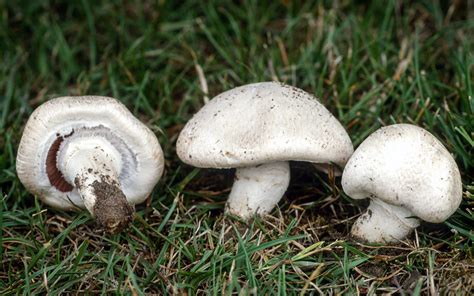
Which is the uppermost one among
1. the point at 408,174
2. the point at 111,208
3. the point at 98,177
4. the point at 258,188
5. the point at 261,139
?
the point at 261,139

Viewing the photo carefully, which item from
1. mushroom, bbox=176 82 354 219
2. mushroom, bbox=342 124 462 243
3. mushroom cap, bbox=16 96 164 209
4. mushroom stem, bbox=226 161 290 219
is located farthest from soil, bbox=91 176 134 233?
mushroom, bbox=342 124 462 243

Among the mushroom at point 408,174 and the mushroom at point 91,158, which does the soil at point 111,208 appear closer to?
the mushroom at point 91,158

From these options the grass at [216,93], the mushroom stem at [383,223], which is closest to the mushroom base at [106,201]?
the grass at [216,93]

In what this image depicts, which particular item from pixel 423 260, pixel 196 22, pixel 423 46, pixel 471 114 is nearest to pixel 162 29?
pixel 196 22

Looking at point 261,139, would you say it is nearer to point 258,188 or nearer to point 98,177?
point 258,188

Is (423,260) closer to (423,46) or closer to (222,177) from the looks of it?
(222,177)

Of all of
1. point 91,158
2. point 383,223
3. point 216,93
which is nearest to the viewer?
point 383,223

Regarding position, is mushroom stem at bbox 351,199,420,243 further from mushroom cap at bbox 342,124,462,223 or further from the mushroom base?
the mushroom base

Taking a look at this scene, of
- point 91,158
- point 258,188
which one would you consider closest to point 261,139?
point 258,188
